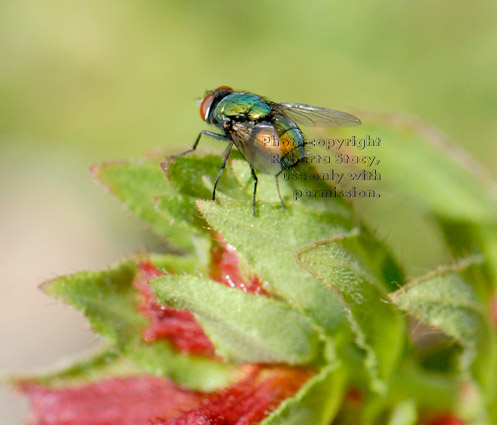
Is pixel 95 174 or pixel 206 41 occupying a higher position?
pixel 206 41

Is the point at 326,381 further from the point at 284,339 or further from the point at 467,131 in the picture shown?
the point at 467,131

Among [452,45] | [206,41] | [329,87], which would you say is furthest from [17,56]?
[452,45]

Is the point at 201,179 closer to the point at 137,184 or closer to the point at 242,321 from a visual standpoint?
the point at 137,184

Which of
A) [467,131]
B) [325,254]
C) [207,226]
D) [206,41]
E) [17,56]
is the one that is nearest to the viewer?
[325,254]

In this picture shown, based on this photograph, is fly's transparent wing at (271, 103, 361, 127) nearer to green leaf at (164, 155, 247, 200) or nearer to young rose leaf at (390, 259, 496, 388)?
green leaf at (164, 155, 247, 200)

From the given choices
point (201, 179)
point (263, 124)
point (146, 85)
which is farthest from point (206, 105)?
point (146, 85)

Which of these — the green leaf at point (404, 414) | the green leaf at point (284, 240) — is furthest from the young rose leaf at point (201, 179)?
the green leaf at point (404, 414)

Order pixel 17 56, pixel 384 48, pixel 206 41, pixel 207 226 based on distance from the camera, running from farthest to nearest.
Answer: pixel 17 56, pixel 206 41, pixel 384 48, pixel 207 226

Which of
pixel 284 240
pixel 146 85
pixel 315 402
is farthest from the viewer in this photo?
pixel 146 85
